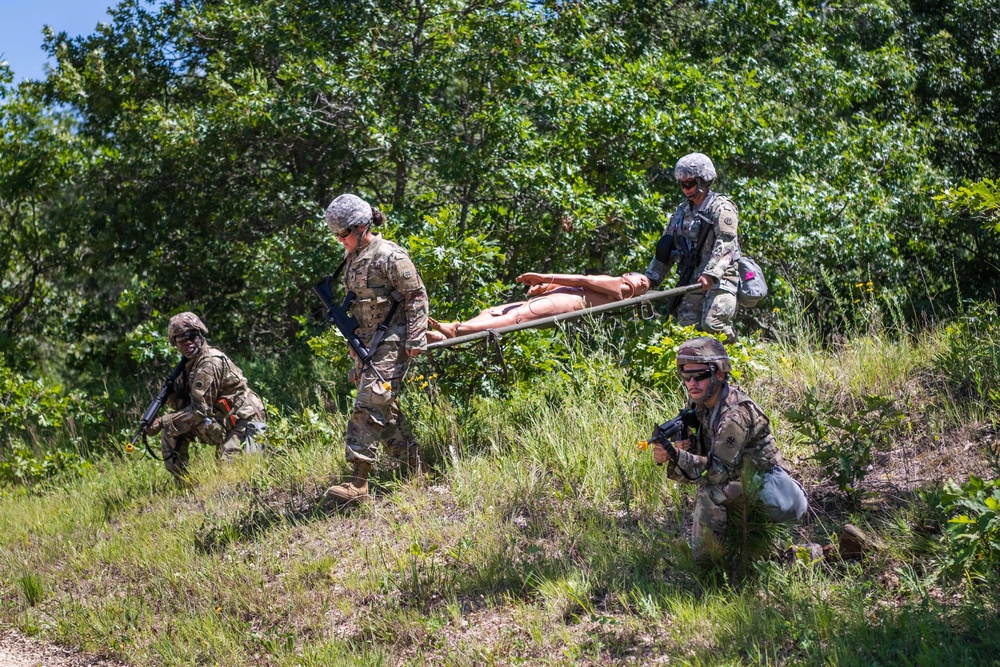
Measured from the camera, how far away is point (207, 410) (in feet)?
25.7

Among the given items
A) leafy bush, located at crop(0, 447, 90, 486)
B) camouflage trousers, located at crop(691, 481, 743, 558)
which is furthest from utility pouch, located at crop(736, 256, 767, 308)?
leafy bush, located at crop(0, 447, 90, 486)

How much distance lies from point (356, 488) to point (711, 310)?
2703 millimetres

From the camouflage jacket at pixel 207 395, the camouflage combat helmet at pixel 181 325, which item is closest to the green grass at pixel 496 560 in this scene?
the camouflage jacket at pixel 207 395

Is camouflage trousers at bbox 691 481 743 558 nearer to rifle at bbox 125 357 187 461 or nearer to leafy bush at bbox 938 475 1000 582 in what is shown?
leafy bush at bbox 938 475 1000 582

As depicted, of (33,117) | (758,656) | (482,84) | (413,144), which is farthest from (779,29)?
(758,656)

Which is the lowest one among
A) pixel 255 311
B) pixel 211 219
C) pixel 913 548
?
pixel 913 548

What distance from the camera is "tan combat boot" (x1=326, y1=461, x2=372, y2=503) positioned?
21.1 feet

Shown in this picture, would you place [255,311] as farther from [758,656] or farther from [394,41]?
[758,656]

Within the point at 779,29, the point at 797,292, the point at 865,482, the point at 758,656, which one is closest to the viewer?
the point at 758,656

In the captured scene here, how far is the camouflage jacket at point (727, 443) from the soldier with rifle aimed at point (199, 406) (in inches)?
176

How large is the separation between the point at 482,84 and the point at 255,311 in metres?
4.59

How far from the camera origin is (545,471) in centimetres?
616

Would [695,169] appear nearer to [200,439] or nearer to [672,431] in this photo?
[672,431]

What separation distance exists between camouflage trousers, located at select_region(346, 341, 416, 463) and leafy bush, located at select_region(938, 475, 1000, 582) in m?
3.39
